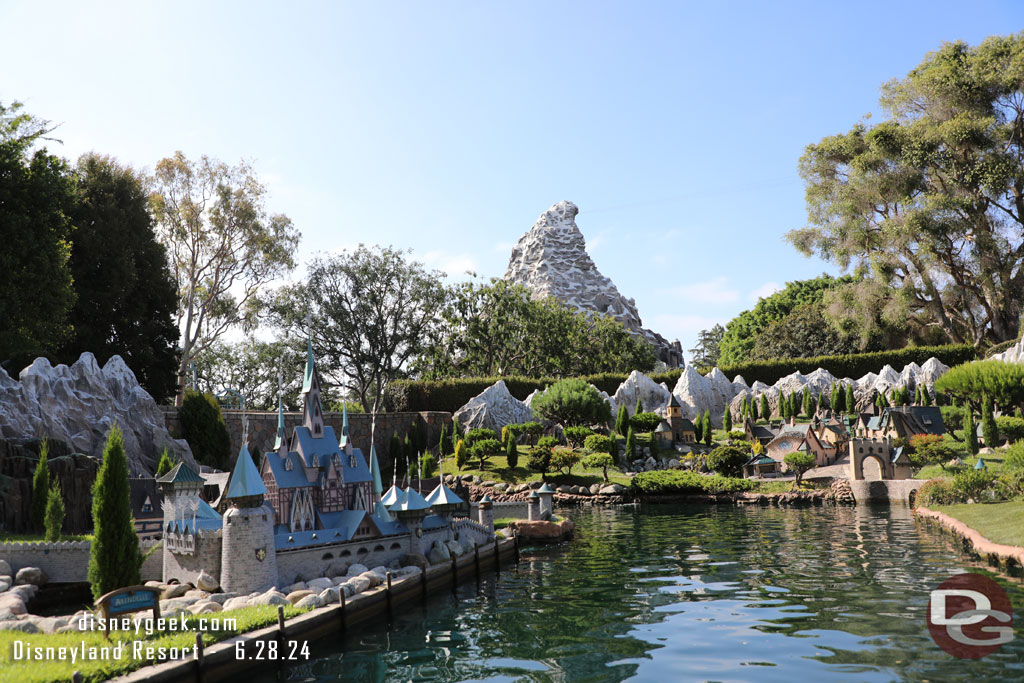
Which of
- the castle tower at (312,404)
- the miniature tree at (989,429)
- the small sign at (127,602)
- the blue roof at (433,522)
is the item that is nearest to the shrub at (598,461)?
the miniature tree at (989,429)

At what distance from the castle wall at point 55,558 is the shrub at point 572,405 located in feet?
134

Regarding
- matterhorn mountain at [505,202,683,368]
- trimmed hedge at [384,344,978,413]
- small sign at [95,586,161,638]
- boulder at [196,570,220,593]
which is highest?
matterhorn mountain at [505,202,683,368]

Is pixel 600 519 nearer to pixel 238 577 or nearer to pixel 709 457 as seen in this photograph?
pixel 709 457

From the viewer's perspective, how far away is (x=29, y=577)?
75.3 ft

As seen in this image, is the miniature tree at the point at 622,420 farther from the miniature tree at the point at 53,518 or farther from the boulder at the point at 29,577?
the boulder at the point at 29,577

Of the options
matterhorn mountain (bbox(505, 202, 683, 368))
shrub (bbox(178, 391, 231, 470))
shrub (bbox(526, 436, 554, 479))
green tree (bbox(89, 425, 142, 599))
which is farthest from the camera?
matterhorn mountain (bbox(505, 202, 683, 368))

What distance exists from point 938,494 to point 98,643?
34.9 m

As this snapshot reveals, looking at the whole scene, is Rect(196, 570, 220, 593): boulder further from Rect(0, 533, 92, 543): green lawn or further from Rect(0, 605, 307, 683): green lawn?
Rect(0, 533, 92, 543): green lawn

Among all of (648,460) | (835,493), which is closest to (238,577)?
(835,493)

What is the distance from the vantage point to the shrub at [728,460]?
4925 cm

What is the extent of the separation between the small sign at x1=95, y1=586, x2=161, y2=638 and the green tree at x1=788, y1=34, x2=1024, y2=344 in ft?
195

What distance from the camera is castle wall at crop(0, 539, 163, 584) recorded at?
78.1 ft

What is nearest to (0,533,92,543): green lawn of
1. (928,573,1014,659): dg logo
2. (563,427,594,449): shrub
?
(928,573,1014,659): dg logo

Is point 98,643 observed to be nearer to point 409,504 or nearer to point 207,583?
point 207,583
